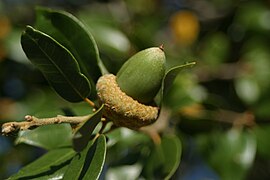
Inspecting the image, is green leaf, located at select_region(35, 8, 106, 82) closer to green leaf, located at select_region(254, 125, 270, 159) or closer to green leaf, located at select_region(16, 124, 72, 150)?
green leaf, located at select_region(16, 124, 72, 150)

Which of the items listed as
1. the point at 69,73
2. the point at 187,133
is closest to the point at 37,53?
the point at 69,73

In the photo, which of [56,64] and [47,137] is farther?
[47,137]

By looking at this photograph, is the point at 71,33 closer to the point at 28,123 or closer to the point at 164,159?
the point at 28,123

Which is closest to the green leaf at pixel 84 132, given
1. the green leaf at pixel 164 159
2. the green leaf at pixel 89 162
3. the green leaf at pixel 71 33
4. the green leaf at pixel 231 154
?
the green leaf at pixel 89 162

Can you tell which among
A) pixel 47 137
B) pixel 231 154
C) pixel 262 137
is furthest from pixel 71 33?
pixel 262 137

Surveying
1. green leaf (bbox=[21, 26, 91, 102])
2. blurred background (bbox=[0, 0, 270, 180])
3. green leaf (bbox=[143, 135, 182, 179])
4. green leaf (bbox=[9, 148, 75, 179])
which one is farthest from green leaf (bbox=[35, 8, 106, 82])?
blurred background (bbox=[0, 0, 270, 180])

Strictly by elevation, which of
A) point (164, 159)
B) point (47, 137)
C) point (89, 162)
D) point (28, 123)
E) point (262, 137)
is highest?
point (28, 123)

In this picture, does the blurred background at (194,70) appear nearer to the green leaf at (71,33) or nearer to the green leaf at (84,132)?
the green leaf at (71,33)
